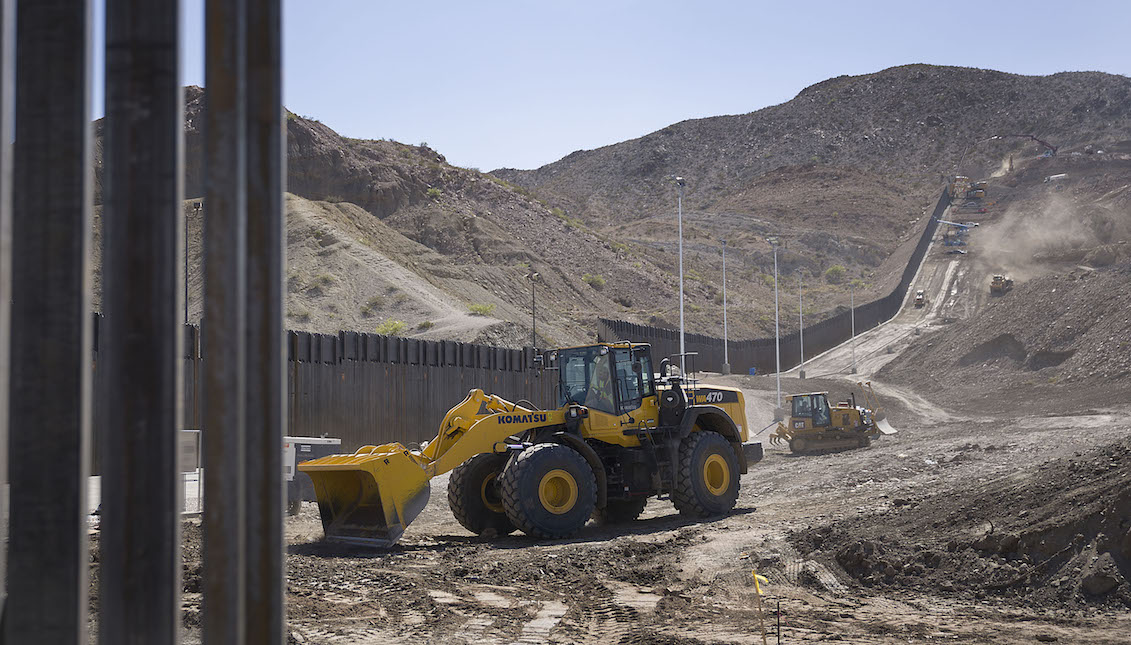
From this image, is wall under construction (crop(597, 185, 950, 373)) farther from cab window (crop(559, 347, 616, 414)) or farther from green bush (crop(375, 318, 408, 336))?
cab window (crop(559, 347, 616, 414))

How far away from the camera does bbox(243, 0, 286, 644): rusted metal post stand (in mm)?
3553

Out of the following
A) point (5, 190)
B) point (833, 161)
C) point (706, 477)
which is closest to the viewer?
point (5, 190)

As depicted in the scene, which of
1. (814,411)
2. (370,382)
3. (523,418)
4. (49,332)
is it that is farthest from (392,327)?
(49,332)

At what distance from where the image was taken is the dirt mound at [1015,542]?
9.76 m

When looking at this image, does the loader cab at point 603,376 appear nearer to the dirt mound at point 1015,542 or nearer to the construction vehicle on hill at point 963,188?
the dirt mound at point 1015,542

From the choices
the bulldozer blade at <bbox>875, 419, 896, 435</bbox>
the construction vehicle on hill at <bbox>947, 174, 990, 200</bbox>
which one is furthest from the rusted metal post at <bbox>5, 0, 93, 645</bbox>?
the construction vehicle on hill at <bbox>947, 174, 990, 200</bbox>

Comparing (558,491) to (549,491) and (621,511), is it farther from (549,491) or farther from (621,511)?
(621,511)

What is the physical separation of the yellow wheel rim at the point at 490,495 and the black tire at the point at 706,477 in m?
3.00

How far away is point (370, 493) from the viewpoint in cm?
1373

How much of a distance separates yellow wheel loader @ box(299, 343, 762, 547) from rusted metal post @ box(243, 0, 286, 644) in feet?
32.6

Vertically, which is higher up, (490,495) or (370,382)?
(370,382)

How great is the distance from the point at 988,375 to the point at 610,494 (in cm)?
4815

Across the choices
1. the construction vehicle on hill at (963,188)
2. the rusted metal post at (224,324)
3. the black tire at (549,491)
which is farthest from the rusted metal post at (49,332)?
the construction vehicle on hill at (963,188)

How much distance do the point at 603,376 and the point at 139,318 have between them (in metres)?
13.6
